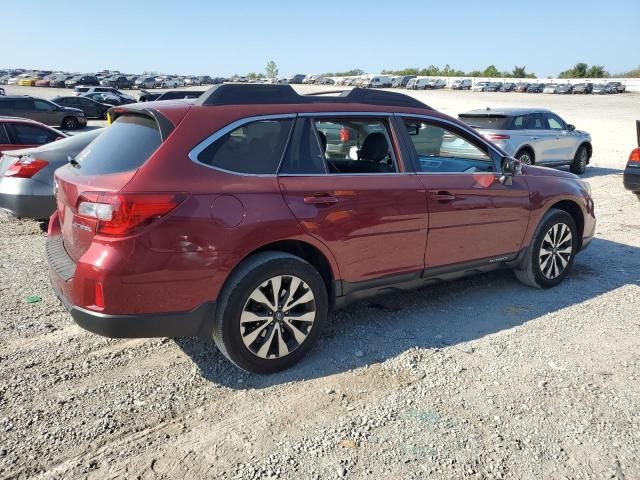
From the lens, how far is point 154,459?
2.75m

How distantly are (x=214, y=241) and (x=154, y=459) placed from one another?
1.22 m

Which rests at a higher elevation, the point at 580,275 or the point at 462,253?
the point at 462,253

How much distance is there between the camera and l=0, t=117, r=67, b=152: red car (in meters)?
9.63

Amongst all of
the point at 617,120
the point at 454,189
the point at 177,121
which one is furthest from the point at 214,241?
the point at 617,120

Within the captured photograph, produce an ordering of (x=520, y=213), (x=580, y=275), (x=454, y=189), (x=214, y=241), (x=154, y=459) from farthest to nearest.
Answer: (x=580, y=275) < (x=520, y=213) < (x=454, y=189) < (x=214, y=241) < (x=154, y=459)

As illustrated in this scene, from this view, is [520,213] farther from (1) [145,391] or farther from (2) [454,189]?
(1) [145,391]

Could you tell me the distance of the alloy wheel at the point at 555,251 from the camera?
5172mm

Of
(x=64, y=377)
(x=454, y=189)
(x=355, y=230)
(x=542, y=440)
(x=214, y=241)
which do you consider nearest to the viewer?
(x=542, y=440)

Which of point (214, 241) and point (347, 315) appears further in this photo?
point (347, 315)

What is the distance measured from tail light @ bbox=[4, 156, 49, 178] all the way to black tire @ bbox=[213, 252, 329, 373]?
182 inches

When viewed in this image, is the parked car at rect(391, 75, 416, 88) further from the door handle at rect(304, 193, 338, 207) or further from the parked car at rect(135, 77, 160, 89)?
the door handle at rect(304, 193, 338, 207)

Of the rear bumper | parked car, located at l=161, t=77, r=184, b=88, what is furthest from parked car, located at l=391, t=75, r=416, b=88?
the rear bumper

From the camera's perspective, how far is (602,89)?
6044 centimetres

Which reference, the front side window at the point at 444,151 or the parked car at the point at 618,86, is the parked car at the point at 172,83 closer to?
the parked car at the point at 618,86
